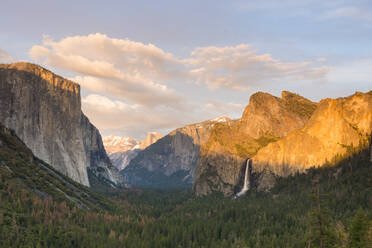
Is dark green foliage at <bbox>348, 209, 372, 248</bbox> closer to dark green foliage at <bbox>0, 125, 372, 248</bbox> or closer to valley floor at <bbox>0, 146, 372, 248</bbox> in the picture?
valley floor at <bbox>0, 146, 372, 248</bbox>

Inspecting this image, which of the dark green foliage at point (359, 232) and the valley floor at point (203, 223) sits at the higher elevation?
the dark green foliage at point (359, 232)

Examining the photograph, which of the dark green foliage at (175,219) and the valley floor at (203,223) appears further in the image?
the dark green foliage at (175,219)

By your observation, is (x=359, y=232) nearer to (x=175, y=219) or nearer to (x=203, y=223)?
(x=203, y=223)

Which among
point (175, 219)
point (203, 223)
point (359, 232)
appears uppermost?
point (359, 232)

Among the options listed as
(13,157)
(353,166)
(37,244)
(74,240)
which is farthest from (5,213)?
A: (353,166)

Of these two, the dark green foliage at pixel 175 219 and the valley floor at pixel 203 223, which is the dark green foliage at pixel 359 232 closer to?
the valley floor at pixel 203 223

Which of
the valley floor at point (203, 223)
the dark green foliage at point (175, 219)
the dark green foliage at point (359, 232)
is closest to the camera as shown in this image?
the dark green foliage at point (359, 232)

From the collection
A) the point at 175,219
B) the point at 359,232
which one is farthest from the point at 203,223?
the point at 359,232

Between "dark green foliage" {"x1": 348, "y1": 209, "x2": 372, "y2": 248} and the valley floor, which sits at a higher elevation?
"dark green foliage" {"x1": 348, "y1": 209, "x2": 372, "y2": 248}

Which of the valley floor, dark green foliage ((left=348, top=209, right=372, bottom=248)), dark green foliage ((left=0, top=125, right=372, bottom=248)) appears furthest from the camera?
dark green foliage ((left=0, top=125, right=372, bottom=248))

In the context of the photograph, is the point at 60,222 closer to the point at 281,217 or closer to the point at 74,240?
the point at 74,240

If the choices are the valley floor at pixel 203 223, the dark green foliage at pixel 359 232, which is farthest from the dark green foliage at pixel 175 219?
the dark green foliage at pixel 359 232

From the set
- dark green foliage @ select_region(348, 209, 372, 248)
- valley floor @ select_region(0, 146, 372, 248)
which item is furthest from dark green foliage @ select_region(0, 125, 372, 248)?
dark green foliage @ select_region(348, 209, 372, 248)

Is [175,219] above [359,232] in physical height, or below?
below
